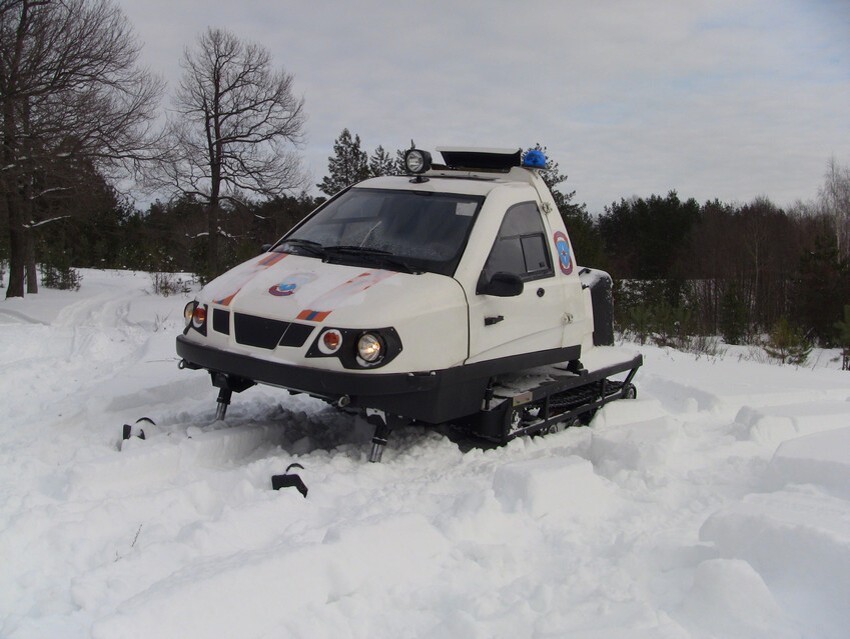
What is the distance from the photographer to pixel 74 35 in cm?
2011

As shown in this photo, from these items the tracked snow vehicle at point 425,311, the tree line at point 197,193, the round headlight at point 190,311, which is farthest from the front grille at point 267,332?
the tree line at point 197,193

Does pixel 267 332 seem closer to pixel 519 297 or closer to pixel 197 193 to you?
pixel 519 297

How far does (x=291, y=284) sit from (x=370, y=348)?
86 centimetres

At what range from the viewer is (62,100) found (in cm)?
1912

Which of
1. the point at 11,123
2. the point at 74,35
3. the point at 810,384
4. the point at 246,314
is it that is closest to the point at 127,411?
the point at 246,314

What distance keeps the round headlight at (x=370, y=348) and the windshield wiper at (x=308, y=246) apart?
4.11 feet

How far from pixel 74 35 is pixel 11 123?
337 centimetres

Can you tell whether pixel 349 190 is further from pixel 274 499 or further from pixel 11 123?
pixel 11 123

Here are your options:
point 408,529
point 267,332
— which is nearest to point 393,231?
point 267,332

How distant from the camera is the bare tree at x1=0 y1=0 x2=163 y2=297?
1847cm

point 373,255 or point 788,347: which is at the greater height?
point 373,255

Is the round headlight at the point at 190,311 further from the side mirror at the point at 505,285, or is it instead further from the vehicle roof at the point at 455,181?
the side mirror at the point at 505,285

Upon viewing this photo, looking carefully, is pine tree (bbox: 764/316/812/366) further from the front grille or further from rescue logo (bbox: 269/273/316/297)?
the front grille

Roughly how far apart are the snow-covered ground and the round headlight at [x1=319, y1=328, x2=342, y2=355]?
73 cm
